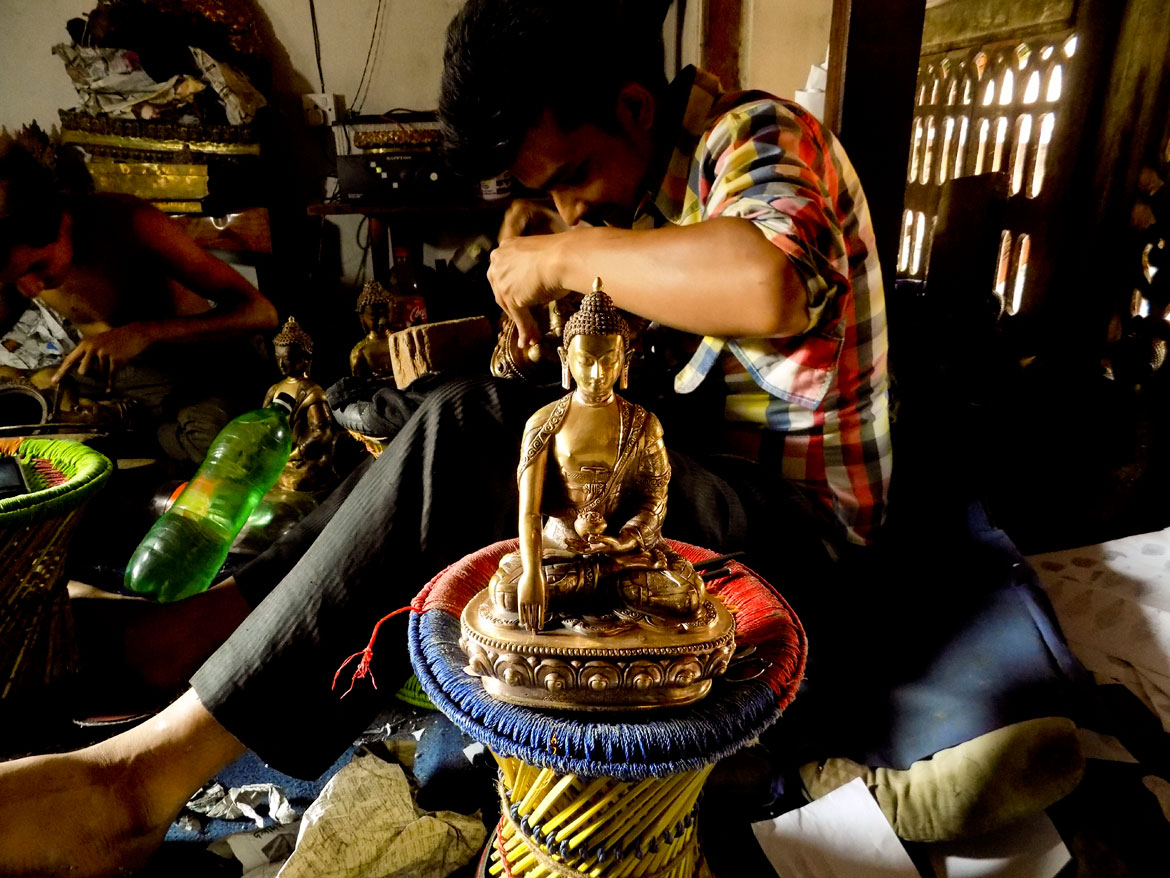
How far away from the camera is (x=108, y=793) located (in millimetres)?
1114

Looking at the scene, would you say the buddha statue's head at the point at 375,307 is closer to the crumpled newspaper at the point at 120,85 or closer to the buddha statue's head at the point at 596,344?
the buddha statue's head at the point at 596,344

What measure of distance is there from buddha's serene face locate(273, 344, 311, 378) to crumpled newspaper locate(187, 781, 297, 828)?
1.12 m

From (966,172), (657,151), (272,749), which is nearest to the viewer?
(272,749)

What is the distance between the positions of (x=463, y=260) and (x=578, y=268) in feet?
9.68

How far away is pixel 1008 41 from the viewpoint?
7.67ft

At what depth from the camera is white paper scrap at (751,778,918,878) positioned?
Result: 1.22 meters

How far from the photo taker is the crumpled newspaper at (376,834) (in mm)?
1237

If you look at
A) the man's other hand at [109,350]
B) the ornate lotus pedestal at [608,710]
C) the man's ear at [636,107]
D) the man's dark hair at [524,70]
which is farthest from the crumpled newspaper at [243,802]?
the man's other hand at [109,350]

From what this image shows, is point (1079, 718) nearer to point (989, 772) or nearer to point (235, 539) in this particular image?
point (989, 772)

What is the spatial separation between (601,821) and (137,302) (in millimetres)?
3062

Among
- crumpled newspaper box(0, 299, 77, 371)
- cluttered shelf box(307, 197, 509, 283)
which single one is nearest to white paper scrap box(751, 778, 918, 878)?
cluttered shelf box(307, 197, 509, 283)

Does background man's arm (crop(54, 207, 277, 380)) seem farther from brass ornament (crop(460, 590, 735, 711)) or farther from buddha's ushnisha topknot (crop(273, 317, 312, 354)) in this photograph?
brass ornament (crop(460, 590, 735, 711))

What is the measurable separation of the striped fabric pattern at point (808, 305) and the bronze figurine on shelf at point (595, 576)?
0.43 metres

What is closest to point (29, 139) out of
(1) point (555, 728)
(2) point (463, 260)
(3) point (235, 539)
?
(2) point (463, 260)
